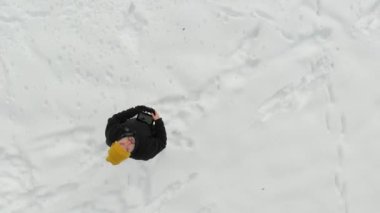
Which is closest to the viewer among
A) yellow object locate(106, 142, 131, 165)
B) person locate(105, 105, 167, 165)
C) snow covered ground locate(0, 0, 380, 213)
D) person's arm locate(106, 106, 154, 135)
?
yellow object locate(106, 142, 131, 165)

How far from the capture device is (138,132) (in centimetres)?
462

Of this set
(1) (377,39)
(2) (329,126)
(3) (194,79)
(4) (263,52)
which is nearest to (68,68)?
(3) (194,79)

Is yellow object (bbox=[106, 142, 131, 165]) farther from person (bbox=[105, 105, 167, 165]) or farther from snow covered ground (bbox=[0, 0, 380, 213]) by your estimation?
snow covered ground (bbox=[0, 0, 380, 213])

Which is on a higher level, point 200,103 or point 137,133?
point 200,103

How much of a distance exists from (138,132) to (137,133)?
0.03m

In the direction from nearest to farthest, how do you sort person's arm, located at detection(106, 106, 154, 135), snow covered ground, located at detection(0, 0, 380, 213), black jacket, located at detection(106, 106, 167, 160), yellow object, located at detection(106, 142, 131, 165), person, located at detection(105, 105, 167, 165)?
yellow object, located at detection(106, 142, 131, 165) → person, located at detection(105, 105, 167, 165) → black jacket, located at detection(106, 106, 167, 160) → person's arm, located at detection(106, 106, 154, 135) → snow covered ground, located at detection(0, 0, 380, 213)

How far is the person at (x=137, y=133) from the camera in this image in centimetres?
447

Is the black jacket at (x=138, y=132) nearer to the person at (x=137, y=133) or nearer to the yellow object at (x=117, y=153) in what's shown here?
the person at (x=137, y=133)

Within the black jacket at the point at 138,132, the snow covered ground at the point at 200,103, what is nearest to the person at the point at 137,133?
the black jacket at the point at 138,132

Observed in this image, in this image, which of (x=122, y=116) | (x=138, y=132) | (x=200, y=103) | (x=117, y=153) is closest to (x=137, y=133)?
(x=138, y=132)

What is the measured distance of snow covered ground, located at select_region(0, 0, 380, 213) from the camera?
5516 mm

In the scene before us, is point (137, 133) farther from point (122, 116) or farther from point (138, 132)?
point (122, 116)

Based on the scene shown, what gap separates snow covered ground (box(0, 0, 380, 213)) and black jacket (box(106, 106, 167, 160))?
2.38 ft

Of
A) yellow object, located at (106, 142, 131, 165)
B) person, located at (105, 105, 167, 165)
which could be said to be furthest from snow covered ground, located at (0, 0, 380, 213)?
yellow object, located at (106, 142, 131, 165)
